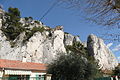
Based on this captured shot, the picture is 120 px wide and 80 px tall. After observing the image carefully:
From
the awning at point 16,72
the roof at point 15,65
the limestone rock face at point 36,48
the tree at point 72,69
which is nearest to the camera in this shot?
the tree at point 72,69

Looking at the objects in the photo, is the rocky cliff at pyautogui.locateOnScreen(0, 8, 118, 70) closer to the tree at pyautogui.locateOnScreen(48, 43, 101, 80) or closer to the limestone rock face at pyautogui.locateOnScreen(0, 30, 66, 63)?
the limestone rock face at pyautogui.locateOnScreen(0, 30, 66, 63)

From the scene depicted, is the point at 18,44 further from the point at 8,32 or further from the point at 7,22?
the point at 7,22

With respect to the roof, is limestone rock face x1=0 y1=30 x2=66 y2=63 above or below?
above

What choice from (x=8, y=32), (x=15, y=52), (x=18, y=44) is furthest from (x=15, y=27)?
(x=15, y=52)

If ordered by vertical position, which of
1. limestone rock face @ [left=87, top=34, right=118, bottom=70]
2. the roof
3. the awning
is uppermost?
limestone rock face @ [left=87, top=34, right=118, bottom=70]

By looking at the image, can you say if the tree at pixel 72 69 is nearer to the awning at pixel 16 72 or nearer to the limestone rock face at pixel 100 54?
the awning at pixel 16 72

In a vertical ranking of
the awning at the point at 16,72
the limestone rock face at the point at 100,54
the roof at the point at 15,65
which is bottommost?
the awning at the point at 16,72

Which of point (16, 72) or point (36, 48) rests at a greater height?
point (36, 48)

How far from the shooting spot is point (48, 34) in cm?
4184

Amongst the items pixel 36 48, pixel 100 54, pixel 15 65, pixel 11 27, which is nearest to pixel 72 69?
pixel 15 65

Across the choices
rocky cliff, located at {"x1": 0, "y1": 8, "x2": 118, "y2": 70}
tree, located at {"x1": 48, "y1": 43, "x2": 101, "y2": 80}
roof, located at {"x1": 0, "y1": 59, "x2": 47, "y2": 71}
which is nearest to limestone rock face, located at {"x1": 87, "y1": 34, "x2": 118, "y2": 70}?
rocky cliff, located at {"x1": 0, "y1": 8, "x2": 118, "y2": 70}

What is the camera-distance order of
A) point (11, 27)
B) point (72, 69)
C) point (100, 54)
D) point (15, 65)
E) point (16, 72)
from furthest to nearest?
point (100, 54)
point (11, 27)
point (15, 65)
point (16, 72)
point (72, 69)

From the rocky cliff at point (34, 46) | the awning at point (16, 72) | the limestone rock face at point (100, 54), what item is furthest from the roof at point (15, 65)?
the limestone rock face at point (100, 54)

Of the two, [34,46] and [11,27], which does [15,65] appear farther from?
[11,27]
